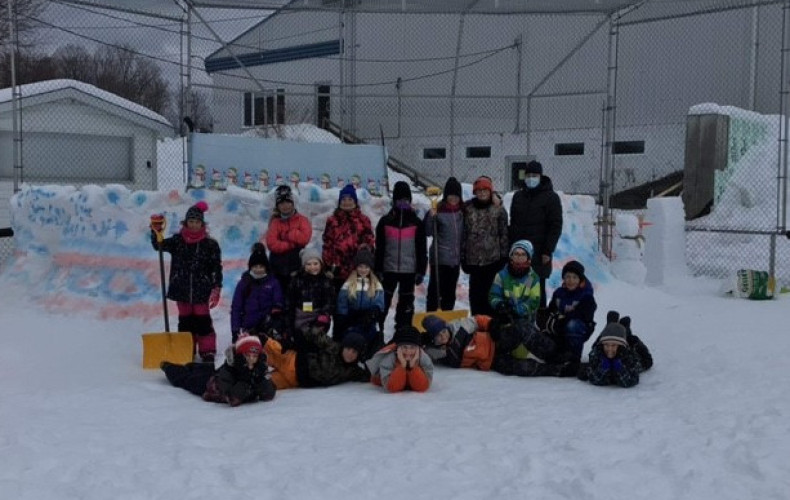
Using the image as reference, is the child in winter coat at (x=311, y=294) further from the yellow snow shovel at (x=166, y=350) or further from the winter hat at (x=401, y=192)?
the winter hat at (x=401, y=192)

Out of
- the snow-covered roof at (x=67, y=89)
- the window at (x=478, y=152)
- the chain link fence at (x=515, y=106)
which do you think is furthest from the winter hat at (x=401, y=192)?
the window at (x=478, y=152)

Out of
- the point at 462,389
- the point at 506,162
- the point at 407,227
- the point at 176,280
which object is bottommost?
the point at 462,389

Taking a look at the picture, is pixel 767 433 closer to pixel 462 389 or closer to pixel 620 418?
pixel 620 418

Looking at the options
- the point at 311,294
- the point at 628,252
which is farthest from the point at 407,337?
the point at 628,252

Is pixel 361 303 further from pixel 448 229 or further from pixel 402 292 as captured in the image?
pixel 448 229

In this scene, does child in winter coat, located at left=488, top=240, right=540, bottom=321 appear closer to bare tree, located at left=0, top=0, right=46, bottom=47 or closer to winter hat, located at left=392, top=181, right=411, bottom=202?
winter hat, located at left=392, top=181, right=411, bottom=202

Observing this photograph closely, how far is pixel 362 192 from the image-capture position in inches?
354

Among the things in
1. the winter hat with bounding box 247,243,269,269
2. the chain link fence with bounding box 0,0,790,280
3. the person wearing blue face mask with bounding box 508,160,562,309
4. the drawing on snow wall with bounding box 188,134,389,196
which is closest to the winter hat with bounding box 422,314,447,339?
the person wearing blue face mask with bounding box 508,160,562,309

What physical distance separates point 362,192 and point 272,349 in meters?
3.54

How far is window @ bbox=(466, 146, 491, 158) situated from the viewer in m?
19.5

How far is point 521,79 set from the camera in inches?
713

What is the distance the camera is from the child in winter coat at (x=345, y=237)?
6.88m

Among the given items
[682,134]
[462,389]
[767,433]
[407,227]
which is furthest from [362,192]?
[682,134]

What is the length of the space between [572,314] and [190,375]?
289 centimetres
